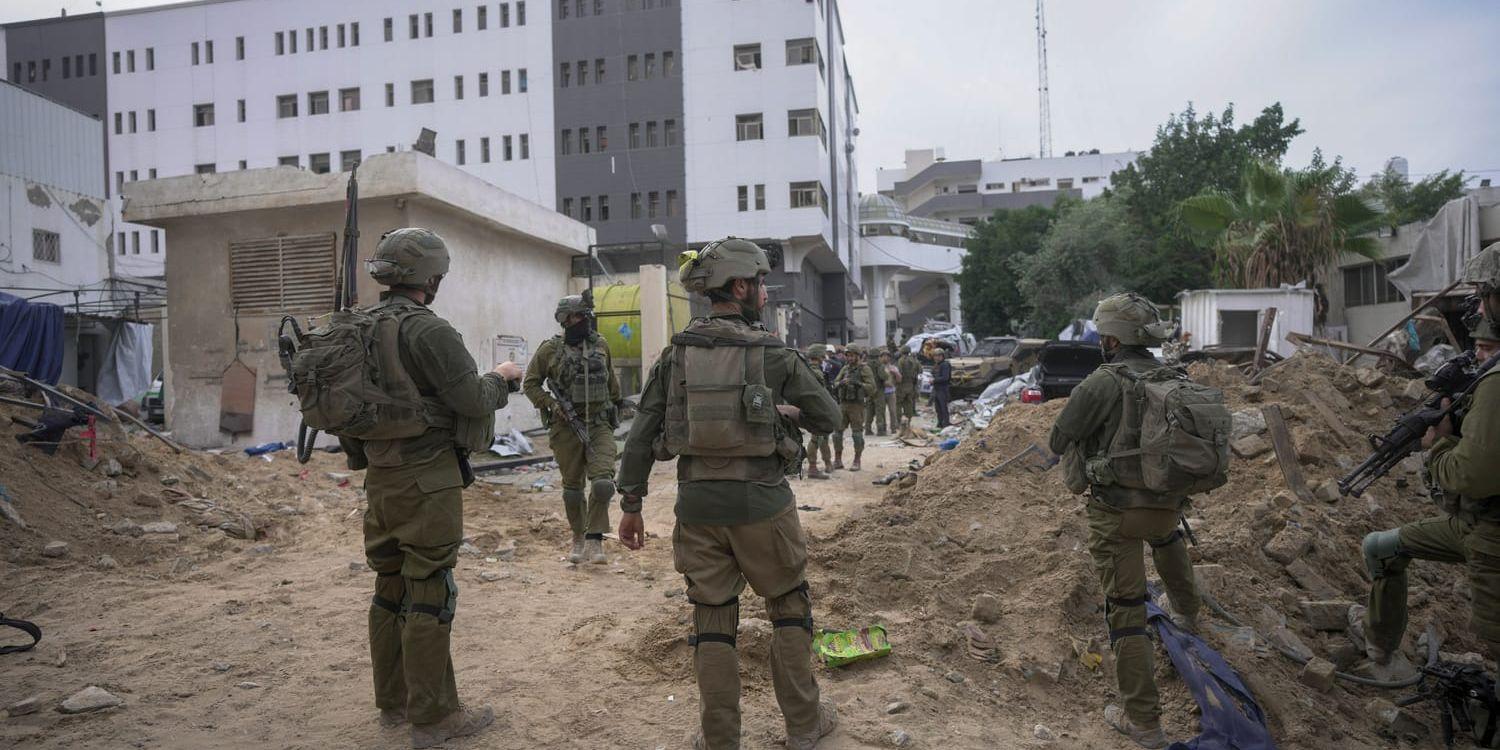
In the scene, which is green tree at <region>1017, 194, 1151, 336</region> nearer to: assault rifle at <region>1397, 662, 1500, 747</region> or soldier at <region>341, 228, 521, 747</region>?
assault rifle at <region>1397, 662, 1500, 747</region>

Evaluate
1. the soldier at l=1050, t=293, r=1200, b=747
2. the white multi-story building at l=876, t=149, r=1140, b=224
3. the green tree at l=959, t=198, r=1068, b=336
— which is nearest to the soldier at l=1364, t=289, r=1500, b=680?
the soldier at l=1050, t=293, r=1200, b=747

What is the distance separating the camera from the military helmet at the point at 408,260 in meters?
3.47

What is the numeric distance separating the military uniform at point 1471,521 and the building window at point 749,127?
33.0 meters

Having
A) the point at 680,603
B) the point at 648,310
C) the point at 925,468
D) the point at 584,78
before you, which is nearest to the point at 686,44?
the point at 584,78

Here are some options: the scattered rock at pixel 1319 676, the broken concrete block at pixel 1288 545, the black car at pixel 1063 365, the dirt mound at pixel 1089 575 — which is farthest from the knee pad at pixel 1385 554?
the black car at pixel 1063 365

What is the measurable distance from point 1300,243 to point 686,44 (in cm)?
2576

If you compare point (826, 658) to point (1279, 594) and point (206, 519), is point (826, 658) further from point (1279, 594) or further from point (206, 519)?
point (206, 519)

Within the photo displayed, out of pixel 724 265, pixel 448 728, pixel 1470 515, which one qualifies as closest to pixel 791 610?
pixel 724 265

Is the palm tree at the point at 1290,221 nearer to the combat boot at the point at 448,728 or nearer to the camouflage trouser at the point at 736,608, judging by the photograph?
the camouflage trouser at the point at 736,608

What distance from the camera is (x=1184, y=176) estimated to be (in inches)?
1173

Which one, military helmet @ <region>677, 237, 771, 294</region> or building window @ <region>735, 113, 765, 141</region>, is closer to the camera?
military helmet @ <region>677, 237, 771, 294</region>

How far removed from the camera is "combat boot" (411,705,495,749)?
3340mm

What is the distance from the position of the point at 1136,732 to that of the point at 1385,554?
5.14 feet

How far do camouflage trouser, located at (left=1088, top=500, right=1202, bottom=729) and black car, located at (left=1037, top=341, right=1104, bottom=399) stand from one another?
9.96 meters
